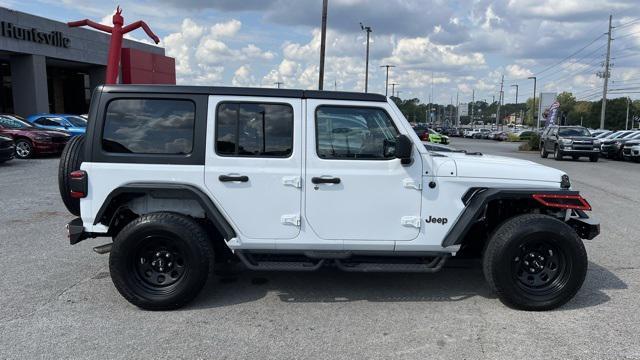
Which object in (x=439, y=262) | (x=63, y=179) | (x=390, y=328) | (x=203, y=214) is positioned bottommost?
(x=390, y=328)

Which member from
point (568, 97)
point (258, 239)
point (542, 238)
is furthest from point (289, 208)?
point (568, 97)

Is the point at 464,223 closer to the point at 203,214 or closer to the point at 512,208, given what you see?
the point at 512,208

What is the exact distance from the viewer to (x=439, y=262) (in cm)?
462

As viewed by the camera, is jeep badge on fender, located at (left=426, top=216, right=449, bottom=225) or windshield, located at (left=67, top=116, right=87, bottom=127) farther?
windshield, located at (left=67, top=116, right=87, bottom=127)

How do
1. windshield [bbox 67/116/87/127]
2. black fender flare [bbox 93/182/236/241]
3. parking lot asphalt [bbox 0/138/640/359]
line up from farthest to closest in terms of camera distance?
windshield [bbox 67/116/87/127] → black fender flare [bbox 93/182/236/241] → parking lot asphalt [bbox 0/138/640/359]

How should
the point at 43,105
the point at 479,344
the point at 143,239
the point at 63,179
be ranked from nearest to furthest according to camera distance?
the point at 479,344, the point at 143,239, the point at 63,179, the point at 43,105

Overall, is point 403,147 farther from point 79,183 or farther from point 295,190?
point 79,183

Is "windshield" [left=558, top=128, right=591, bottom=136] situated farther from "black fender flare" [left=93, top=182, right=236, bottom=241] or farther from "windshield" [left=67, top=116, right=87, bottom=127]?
"black fender flare" [left=93, top=182, right=236, bottom=241]

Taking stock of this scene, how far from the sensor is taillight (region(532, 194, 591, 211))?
4547mm

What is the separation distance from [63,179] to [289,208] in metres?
2.14

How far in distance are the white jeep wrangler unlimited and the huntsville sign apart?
92.5 ft

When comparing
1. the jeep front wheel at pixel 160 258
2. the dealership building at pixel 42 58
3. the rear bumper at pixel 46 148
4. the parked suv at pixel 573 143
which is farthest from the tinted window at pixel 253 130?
the parked suv at pixel 573 143

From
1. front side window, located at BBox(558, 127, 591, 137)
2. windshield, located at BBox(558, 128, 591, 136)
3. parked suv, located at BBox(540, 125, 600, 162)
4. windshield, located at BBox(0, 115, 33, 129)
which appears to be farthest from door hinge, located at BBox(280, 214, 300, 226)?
windshield, located at BBox(558, 128, 591, 136)

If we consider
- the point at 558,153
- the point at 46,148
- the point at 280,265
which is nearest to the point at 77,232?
the point at 280,265
